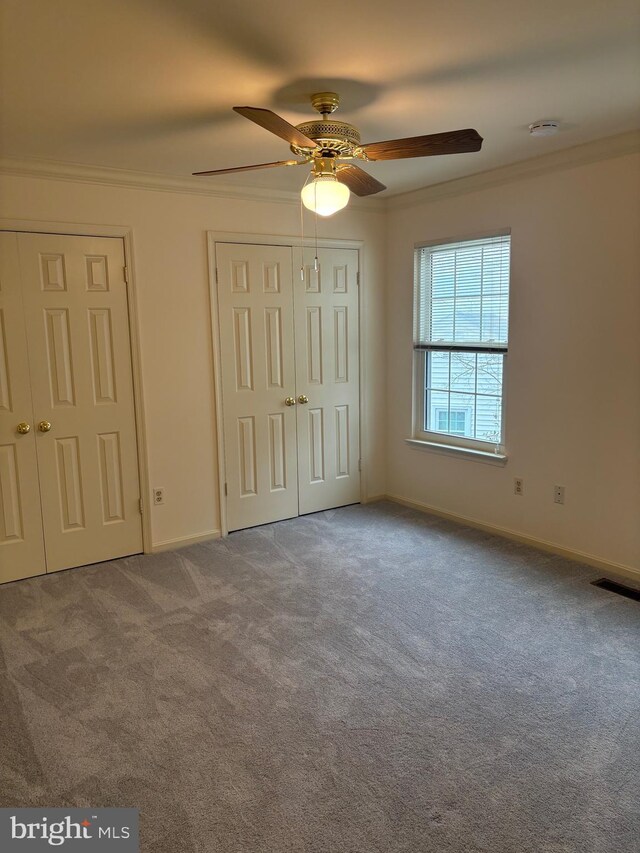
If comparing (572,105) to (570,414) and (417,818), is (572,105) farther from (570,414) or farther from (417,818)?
(417,818)

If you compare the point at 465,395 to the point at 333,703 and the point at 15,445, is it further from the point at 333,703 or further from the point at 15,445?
the point at 15,445

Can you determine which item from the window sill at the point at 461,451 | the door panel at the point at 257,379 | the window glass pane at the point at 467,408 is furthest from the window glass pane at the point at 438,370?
the door panel at the point at 257,379

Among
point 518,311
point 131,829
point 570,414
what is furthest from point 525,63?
point 131,829

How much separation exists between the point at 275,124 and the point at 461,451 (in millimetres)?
2826

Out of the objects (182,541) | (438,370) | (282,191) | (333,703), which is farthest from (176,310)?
(333,703)

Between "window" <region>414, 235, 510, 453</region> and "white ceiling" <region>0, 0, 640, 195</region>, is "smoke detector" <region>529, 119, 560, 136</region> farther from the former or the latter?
"window" <region>414, 235, 510, 453</region>

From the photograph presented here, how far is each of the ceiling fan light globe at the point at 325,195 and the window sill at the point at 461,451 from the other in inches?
88.0

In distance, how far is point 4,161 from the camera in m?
3.26

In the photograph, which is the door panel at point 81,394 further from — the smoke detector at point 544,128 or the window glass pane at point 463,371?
the smoke detector at point 544,128

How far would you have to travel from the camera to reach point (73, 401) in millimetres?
3648

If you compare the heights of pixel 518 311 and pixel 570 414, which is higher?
pixel 518 311

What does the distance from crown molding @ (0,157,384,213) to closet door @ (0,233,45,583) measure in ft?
1.27

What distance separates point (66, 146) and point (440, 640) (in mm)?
3088

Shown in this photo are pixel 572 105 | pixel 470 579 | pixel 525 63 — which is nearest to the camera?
pixel 525 63
